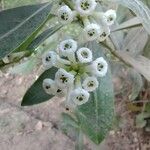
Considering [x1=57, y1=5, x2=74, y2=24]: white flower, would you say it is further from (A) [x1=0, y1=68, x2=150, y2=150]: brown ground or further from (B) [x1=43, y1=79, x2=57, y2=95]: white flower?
(A) [x1=0, y1=68, x2=150, y2=150]: brown ground

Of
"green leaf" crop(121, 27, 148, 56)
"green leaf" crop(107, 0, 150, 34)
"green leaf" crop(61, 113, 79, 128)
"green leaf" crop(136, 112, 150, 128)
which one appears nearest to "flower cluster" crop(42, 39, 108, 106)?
"green leaf" crop(107, 0, 150, 34)

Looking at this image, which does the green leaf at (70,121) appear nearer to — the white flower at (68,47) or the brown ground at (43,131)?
the brown ground at (43,131)

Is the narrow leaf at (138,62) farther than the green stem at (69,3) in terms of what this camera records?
Yes

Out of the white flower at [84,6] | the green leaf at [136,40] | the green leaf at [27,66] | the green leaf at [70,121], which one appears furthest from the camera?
the green leaf at [70,121]

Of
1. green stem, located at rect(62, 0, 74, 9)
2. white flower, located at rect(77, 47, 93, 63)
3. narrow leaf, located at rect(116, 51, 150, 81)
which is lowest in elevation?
narrow leaf, located at rect(116, 51, 150, 81)

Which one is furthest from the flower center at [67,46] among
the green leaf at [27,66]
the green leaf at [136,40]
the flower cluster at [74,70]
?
the green leaf at [27,66]

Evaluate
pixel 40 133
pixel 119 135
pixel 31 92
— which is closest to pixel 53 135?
pixel 40 133

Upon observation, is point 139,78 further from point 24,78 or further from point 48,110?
point 24,78
